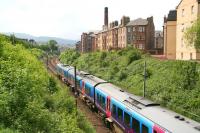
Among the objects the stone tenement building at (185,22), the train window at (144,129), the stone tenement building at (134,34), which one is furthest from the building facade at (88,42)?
the train window at (144,129)

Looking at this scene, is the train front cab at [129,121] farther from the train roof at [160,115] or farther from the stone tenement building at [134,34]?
the stone tenement building at [134,34]

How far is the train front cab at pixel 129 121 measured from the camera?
17.2 m

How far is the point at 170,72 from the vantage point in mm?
38719

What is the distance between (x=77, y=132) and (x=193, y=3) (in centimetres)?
3740

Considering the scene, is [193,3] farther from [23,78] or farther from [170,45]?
[23,78]

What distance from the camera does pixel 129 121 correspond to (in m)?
20.5

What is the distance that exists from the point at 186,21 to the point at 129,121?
34.5 meters

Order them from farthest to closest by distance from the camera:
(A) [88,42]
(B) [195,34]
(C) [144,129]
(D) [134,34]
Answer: (A) [88,42] < (D) [134,34] < (B) [195,34] < (C) [144,129]

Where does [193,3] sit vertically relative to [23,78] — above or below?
above

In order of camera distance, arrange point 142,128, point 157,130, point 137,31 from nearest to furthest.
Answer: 1. point 157,130
2. point 142,128
3. point 137,31

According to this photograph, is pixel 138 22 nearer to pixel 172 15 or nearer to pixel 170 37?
Answer: pixel 172 15

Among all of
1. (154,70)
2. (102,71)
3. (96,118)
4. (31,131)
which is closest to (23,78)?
(31,131)

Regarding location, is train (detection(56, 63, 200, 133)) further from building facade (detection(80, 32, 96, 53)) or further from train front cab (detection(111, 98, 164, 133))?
building facade (detection(80, 32, 96, 53))

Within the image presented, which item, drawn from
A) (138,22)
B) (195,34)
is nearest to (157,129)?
(195,34)
